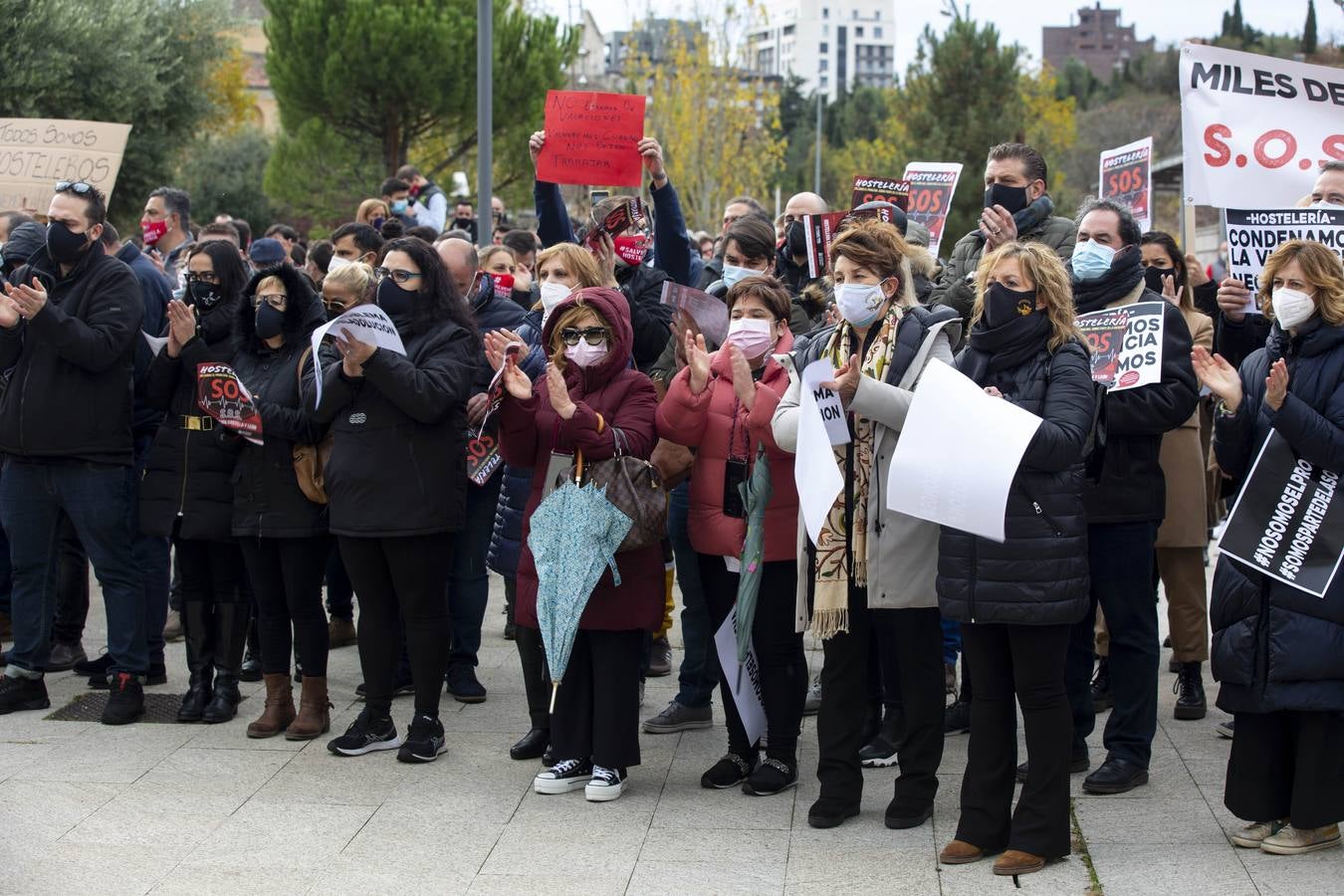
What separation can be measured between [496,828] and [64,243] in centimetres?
349

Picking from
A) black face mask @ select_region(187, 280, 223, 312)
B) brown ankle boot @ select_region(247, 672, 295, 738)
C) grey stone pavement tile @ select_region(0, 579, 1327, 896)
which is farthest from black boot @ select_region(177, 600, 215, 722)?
black face mask @ select_region(187, 280, 223, 312)

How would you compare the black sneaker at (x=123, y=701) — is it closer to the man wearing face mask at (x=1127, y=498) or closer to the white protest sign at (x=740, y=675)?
the white protest sign at (x=740, y=675)

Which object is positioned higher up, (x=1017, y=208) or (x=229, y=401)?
(x=1017, y=208)

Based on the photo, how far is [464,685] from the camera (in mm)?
7707

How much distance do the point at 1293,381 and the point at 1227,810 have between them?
166cm

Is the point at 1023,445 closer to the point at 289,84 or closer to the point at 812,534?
the point at 812,534

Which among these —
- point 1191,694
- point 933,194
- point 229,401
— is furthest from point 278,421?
point 1191,694

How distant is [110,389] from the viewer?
24.1 ft

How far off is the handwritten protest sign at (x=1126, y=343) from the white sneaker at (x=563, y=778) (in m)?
→ 2.54

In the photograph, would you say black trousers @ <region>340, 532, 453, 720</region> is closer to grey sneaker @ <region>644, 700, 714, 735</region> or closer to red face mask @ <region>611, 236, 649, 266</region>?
grey sneaker @ <region>644, 700, 714, 735</region>

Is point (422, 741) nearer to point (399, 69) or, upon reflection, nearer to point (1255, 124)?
point (1255, 124)

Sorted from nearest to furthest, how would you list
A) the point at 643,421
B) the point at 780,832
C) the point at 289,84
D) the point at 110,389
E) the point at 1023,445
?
1. the point at 1023,445
2. the point at 780,832
3. the point at 643,421
4. the point at 110,389
5. the point at 289,84

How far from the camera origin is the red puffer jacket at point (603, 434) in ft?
19.9

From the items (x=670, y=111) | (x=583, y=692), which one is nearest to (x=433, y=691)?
(x=583, y=692)
